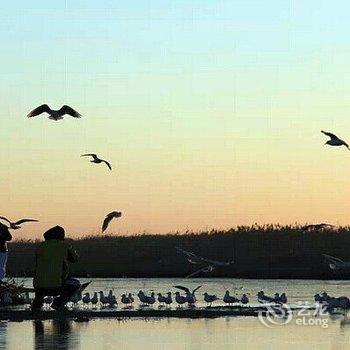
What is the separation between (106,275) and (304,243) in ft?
29.8

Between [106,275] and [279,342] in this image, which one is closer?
[279,342]

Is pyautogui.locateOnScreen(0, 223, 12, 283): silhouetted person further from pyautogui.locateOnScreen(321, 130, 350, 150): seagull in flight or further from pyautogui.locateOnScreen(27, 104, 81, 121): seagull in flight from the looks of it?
pyautogui.locateOnScreen(321, 130, 350, 150): seagull in flight

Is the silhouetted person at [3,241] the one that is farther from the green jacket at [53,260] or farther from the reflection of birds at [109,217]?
the reflection of birds at [109,217]

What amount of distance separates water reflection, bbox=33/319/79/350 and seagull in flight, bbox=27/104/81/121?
13.7 ft

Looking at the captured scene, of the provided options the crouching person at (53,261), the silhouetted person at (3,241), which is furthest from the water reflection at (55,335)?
the silhouetted person at (3,241)

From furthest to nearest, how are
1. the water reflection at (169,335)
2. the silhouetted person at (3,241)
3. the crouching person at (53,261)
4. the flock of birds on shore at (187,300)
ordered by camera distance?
the flock of birds on shore at (187,300), the silhouetted person at (3,241), the crouching person at (53,261), the water reflection at (169,335)

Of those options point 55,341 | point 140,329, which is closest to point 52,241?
point 140,329

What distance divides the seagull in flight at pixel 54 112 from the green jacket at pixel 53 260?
328cm

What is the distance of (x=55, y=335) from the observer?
60.5ft

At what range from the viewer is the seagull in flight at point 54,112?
24.0 metres

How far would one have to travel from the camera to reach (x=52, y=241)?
21.2 m

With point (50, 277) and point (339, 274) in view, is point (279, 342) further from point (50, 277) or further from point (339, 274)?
point (339, 274)

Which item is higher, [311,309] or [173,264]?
[173,264]

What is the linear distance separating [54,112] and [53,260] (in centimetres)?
391
